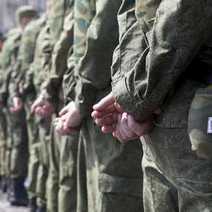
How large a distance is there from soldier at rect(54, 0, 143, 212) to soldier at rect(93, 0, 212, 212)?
849mm

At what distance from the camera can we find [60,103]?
16.3 feet

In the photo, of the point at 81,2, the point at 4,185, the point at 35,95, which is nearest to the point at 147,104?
the point at 81,2

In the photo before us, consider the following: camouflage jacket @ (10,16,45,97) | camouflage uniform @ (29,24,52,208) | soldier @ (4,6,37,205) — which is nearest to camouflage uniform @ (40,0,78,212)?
camouflage uniform @ (29,24,52,208)

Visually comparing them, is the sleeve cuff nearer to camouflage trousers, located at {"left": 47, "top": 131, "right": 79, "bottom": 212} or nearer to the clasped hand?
the clasped hand

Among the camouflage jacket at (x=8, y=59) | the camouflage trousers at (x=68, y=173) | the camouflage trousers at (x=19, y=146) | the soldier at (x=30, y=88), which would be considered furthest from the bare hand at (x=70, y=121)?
the camouflage jacket at (x=8, y=59)

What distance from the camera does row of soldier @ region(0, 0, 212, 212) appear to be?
7.66 ft

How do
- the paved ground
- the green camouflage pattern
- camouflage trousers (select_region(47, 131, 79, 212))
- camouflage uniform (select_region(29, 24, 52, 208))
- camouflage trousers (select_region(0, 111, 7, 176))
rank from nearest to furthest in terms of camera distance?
1. the green camouflage pattern
2. camouflage trousers (select_region(47, 131, 79, 212))
3. camouflage uniform (select_region(29, 24, 52, 208))
4. the paved ground
5. camouflage trousers (select_region(0, 111, 7, 176))

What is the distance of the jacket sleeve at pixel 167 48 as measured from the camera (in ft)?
7.47

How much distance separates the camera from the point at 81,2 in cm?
371

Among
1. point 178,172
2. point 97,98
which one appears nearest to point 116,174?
point 97,98

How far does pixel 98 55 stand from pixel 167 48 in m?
1.21

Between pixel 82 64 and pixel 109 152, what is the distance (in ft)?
1.47

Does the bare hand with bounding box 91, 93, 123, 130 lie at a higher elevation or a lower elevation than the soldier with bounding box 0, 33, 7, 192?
higher

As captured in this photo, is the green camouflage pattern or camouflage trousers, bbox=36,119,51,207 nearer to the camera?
the green camouflage pattern
